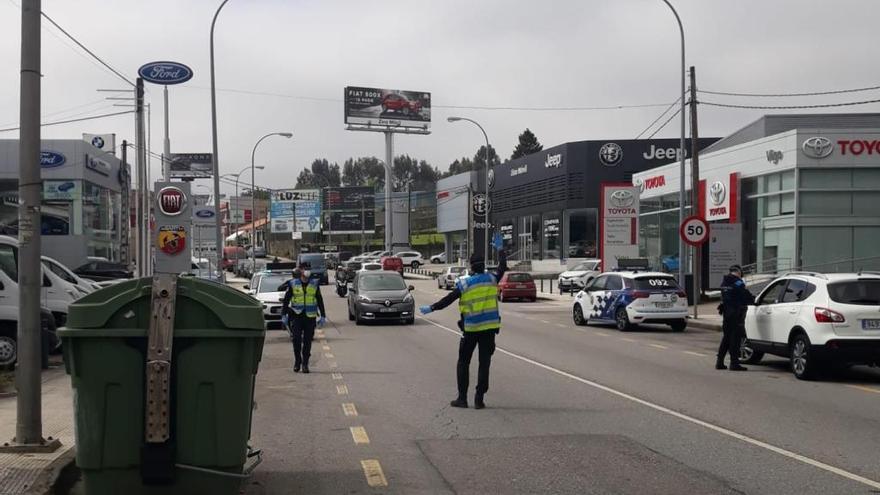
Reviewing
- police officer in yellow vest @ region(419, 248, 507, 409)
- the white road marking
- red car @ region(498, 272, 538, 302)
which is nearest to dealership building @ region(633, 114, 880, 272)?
red car @ region(498, 272, 538, 302)

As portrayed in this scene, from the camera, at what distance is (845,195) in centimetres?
3222

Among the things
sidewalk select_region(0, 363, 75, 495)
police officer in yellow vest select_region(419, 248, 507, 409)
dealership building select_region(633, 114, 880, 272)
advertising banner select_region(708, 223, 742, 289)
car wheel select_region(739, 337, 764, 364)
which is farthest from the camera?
dealership building select_region(633, 114, 880, 272)

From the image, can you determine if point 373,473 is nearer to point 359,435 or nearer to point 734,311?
point 359,435

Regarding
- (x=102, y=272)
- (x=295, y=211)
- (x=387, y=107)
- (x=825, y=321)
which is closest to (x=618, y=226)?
(x=102, y=272)

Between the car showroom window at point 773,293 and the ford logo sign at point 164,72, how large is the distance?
1957 cm

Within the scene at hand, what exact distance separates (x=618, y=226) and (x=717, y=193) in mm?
4533

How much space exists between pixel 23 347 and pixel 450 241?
279 ft

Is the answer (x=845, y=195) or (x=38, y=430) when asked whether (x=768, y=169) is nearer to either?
(x=845, y=195)

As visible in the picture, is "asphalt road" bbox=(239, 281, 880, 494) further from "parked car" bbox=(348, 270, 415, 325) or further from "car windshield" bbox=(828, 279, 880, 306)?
"parked car" bbox=(348, 270, 415, 325)

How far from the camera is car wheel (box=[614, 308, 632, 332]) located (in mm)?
23078

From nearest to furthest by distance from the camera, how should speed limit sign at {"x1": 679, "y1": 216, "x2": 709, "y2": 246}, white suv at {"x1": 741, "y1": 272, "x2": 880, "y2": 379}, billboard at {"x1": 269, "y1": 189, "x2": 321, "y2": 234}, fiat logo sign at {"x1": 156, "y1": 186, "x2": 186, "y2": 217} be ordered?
white suv at {"x1": 741, "y1": 272, "x2": 880, "y2": 379}
fiat logo sign at {"x1": 156, "y1": 186, "x2": 186, "y2": 217}
speed limit sign at {"x1": 679, "y1": 216, "x2": 709, "y2": 246}
billboard at {"x1": 269, "y1": 189, "x2": 321, "y2": 234}

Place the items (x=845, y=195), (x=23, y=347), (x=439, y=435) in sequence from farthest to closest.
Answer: (x=845, y=195), (x=439, y=435), (x=23, y=347)

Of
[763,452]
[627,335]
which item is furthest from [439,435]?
[627,335]

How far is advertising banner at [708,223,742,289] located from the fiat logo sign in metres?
17.1
